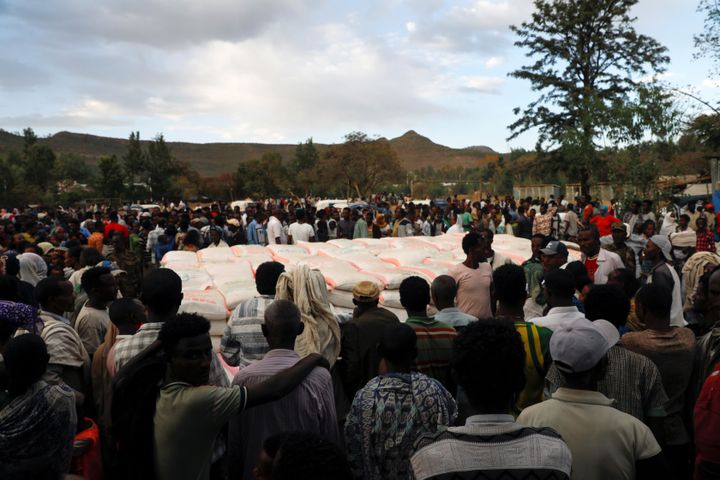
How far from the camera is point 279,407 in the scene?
7.85 feet

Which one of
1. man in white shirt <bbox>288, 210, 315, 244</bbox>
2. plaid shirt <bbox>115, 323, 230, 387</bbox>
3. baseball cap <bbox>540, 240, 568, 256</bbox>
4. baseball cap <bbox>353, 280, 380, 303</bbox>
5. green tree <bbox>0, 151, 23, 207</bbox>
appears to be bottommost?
man in white shirt <bbox>288, 210, 315, 244</bbox>

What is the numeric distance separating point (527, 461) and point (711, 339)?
5.76 feet

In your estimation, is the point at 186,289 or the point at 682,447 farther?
the point at 186,289

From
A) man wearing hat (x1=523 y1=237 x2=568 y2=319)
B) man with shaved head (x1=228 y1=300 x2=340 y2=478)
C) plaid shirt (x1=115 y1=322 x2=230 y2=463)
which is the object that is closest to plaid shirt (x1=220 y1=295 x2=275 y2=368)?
plaid shirt (x1=115 y1=322 x2=230 y2=463)

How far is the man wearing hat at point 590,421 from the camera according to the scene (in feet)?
5.95

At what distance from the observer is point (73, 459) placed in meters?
2.53

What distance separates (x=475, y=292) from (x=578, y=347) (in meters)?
2.85

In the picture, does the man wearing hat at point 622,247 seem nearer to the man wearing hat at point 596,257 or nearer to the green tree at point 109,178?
the man wearing hat at point 596,257

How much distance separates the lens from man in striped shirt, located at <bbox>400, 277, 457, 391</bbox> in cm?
302

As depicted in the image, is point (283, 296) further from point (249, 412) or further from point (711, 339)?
point (711, 339)

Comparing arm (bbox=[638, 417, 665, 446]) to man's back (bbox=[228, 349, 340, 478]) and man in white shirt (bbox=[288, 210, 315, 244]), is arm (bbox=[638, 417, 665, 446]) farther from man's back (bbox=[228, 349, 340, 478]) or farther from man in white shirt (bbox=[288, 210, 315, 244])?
man in white shirt (bbox=[288, 210, 315, 244])

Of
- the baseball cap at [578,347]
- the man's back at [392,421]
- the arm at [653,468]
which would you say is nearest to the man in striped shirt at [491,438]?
the baseball cap at [578,347]

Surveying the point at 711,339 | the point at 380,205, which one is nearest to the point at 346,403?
the point at 711,339

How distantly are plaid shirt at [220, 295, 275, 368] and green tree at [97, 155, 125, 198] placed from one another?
1865 inches
